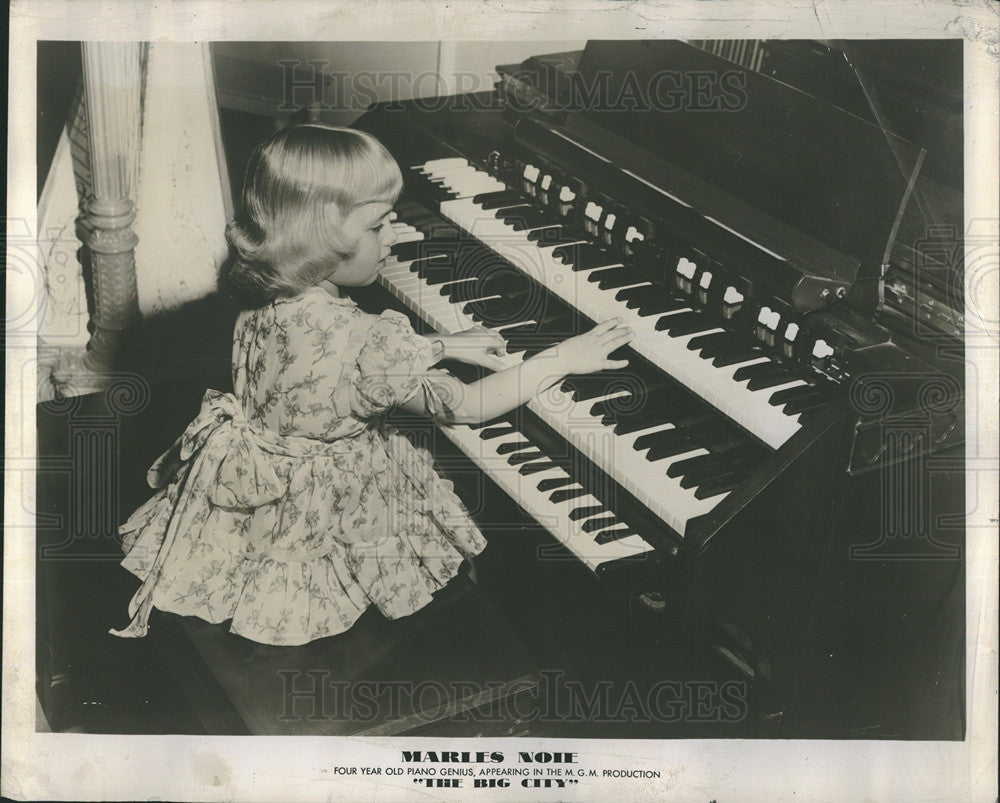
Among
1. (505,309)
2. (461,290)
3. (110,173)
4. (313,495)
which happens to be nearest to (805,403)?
(505,309)

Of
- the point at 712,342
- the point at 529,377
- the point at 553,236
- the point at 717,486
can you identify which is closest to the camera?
the point at 717,486

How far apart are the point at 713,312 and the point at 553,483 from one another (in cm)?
45

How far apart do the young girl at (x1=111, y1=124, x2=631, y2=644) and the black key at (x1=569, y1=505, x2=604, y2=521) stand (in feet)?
0.77

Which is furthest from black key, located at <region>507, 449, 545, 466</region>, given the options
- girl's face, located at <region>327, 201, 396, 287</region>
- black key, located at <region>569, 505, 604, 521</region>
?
girl's face, located at <region>327, 201, 396, 287</region>

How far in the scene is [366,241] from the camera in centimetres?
178

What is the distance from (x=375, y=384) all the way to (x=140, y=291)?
618mm

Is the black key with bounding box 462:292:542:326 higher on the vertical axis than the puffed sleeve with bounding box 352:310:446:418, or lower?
higher

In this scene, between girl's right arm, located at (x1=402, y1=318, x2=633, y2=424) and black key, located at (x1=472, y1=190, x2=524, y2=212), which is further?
black key, located at (x1=472, y1=190, x2=524, y2=212)

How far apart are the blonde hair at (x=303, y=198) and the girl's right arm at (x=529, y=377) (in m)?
0.35

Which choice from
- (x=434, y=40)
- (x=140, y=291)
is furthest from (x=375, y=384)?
(x=434, y=40)

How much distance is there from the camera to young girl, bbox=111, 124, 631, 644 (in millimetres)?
1750

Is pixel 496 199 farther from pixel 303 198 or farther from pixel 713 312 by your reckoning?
pixel 713 312

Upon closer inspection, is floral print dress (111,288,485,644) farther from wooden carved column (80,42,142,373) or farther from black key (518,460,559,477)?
wooden carved column (80,42,142,373)

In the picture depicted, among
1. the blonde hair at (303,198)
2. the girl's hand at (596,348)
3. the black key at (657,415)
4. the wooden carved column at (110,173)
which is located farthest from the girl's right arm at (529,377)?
the wooden carved column at (110,173)
